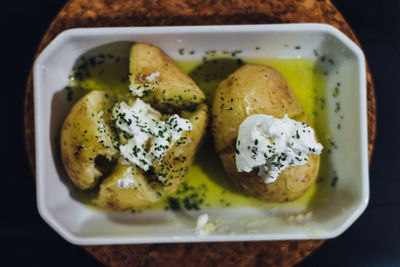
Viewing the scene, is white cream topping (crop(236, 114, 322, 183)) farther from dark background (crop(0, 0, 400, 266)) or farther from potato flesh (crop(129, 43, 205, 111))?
dark background (crop(0, 0, 400, 266))

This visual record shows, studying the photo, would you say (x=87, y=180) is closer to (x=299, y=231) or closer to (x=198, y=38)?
(x=198, y=38)

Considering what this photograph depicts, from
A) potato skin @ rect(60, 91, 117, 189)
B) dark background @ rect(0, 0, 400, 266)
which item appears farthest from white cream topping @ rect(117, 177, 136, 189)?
dark background @ rect(0, 0, 400, 266)

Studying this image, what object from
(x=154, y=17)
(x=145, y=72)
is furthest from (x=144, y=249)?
(x=154, y=17)

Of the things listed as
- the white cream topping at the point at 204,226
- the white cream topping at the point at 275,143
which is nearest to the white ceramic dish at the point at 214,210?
the white cream topping at the point at 204,226

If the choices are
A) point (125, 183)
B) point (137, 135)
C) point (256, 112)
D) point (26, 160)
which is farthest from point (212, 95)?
point (26, 160)

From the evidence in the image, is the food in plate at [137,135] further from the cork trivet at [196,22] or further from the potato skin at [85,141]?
the cork trivet at [196,22]

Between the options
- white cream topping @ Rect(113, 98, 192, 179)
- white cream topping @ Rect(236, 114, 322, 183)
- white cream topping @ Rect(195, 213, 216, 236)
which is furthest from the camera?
white cream topping @ Rect(195, 213, 216, 236)
